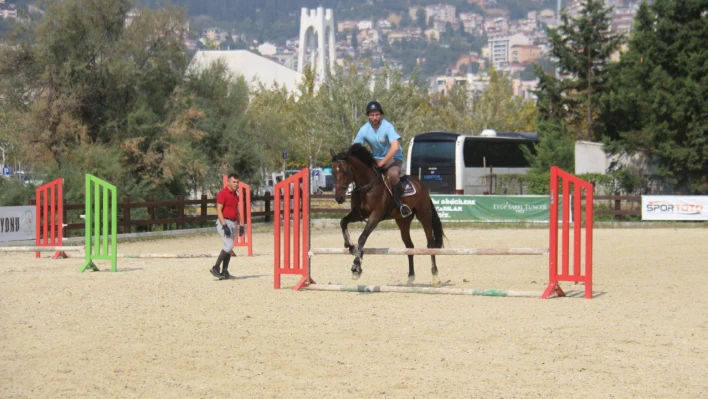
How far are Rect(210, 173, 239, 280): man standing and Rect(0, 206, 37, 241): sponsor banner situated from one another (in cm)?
1165

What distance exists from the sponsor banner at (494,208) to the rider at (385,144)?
2088cm

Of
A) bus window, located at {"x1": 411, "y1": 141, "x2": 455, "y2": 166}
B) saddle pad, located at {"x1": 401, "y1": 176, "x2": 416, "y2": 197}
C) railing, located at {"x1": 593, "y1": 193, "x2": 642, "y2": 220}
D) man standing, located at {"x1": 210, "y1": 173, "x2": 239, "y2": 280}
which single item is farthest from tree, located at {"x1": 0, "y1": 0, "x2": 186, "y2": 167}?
saddle pad, located at {"x1": 401, "y1": 176, "x2": 416, "y2": 197}

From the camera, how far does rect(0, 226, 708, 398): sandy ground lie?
296 inches

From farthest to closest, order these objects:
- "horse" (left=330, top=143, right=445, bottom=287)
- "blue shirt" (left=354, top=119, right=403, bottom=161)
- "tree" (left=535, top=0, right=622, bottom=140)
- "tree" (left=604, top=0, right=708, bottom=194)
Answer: "tree" (left=535, top=0, right=622, bottom=140), "tree" (left=604, top=0, right=708, bottom=194), "blue shirt" (left=354, top=119, right=403, bottom=161), "horse" (left=330, top=143, right=445, bottom=287)

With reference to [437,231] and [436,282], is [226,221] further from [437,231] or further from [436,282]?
[436,282]

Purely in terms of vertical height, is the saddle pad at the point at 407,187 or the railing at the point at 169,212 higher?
the saddle pad at the point at 407,187

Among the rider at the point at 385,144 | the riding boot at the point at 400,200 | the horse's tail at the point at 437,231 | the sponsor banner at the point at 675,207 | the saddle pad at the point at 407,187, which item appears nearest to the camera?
the rider at the point at 385,144

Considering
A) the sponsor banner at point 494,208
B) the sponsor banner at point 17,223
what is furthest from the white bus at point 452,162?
the sponsor banner at point 17,223

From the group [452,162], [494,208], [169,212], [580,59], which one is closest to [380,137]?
[494,208]

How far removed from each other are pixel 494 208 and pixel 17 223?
56.7 feet

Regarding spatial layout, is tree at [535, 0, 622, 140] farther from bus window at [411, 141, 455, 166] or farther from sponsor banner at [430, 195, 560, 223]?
sponsor banner at [430, 195, 560, 223]

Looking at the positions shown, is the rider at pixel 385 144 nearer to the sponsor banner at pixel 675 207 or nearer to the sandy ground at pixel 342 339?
the sandy ground at pixel 342 339

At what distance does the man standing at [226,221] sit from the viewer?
49.2ft

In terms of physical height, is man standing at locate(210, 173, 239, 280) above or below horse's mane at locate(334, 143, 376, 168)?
below
